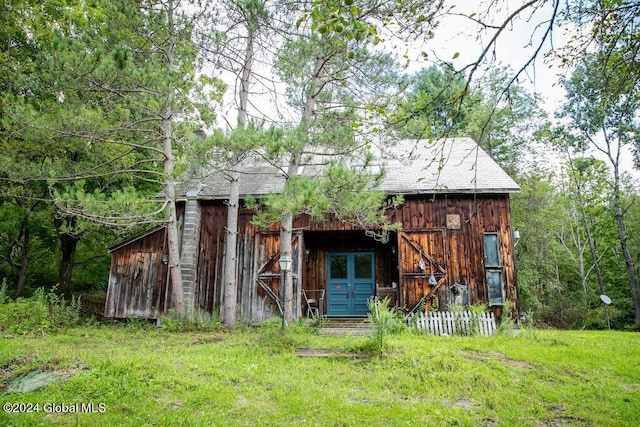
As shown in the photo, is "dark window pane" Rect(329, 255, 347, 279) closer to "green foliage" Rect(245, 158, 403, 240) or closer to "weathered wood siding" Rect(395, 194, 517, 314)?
"weathered wood siding" Rect(395, 194, 517, 314)

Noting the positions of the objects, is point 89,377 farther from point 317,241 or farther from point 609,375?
point 317,241

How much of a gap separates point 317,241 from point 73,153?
8.43m

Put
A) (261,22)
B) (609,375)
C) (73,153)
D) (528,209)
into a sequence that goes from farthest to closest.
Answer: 1. (528,209)
2. (73,153)
3. (261,22)
4. (609,375)

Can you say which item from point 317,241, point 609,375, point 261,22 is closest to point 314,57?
point 261,22

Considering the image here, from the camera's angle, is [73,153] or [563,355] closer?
[563,355]

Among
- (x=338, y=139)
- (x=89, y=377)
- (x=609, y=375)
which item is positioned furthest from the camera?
(x=338, y=139)

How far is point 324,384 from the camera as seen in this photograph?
562 cm

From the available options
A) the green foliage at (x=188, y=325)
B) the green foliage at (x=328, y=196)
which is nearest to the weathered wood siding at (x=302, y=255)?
the green foliage at (x=188, y=325)

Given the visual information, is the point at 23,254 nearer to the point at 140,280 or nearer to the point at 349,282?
the point at 140,280

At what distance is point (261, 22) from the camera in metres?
10.1

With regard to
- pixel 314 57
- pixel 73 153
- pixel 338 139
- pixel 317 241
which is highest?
pixel 314 57

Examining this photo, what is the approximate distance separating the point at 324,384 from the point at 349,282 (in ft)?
25.6

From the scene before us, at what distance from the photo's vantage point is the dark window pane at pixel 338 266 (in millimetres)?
13484

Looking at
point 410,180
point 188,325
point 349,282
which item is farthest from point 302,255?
point 410,180
